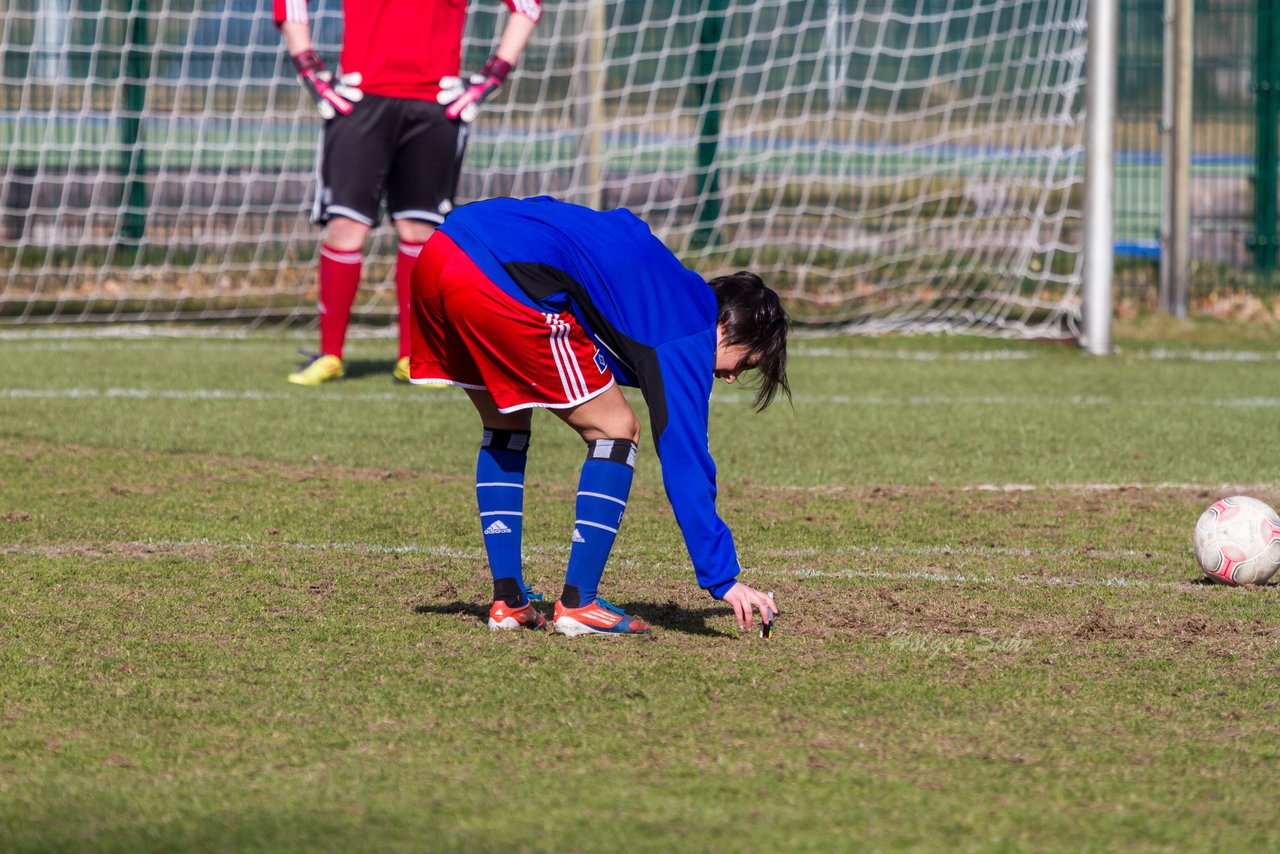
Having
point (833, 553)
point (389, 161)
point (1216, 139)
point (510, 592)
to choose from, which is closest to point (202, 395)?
point (389, 161)

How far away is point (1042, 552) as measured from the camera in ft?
16.2

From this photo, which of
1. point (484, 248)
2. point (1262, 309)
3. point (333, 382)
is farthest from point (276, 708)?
point (1262, 309)

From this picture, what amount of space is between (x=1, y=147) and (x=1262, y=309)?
9523 millimetres

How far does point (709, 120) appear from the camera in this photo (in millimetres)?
12297

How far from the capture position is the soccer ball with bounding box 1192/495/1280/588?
4.43 m

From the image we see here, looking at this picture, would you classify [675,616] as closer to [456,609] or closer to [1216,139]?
[456,609]

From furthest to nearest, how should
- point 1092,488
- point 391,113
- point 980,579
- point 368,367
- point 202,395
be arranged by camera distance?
point 368,367
point 391,113
point 202,395
point 1092,488
point 980,579

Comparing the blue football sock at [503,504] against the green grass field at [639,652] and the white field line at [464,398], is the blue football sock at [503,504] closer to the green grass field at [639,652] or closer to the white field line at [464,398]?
the green grass field at [639,652]

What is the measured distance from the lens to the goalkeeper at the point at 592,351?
3.55 m

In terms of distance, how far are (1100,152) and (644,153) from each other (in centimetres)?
371

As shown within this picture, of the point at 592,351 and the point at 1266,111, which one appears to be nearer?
the point at 592,351

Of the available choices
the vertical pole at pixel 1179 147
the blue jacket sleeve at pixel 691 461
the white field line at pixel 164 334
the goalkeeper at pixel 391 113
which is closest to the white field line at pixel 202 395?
the goalkeeper at pixel 391 113

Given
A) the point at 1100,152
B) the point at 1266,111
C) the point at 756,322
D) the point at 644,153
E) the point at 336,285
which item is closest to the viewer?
the point at 756,322

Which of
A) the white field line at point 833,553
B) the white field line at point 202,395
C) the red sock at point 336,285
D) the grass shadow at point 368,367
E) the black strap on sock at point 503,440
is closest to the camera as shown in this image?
the black strap on sock at point 503,440
